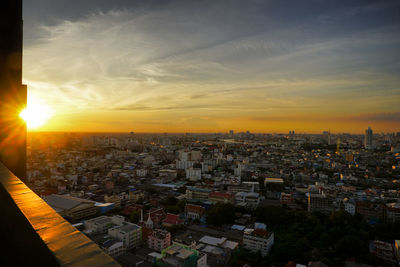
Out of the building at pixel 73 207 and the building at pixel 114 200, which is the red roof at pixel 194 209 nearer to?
the building at pixel 114 200

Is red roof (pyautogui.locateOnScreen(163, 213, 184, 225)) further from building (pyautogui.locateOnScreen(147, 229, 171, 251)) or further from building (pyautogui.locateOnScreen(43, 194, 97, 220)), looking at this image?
Answer: building (pyautogui.locateOnScreen(43, 194, 97, 220))

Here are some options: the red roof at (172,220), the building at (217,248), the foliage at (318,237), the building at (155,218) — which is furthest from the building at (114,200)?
the foliage at (318,237)

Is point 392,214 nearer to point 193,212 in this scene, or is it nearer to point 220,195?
point 220,195

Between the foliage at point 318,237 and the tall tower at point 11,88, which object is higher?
the tall tower at point 11,88

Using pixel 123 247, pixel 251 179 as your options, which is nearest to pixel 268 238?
pixel 123 247

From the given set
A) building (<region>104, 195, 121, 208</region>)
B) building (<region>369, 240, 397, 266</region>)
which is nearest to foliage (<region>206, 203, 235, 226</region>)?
building (<region>369, 240, 397, 266</region>)

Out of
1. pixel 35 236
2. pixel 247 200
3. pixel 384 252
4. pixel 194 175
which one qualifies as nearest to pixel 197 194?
pixel 247 200
